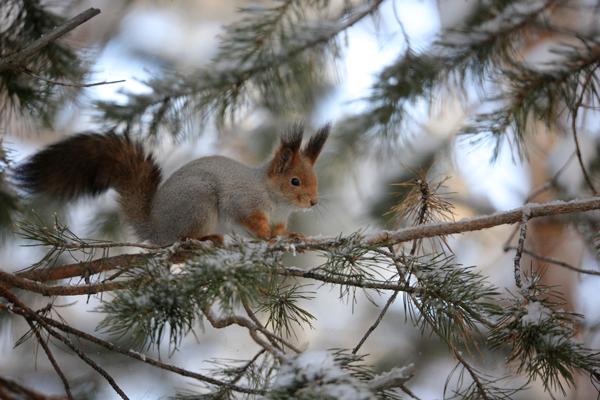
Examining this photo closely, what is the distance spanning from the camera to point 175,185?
147cm

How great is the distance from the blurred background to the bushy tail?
8 centimetres

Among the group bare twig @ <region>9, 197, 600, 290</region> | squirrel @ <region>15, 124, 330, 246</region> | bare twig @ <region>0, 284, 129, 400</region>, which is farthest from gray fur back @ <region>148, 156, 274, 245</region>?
bare twig @ <region>0, 284, 129, 400</region>

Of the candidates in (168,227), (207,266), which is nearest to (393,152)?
(168,227)

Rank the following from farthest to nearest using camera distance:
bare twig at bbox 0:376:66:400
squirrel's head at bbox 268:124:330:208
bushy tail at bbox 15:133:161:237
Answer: squirrel's head at bbox 268:124:330:208, bushy tail at bbox 15:133:161:237, bare twig at bbox 0:376:66:400

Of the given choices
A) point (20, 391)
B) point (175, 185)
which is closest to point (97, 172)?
point (175, 185)

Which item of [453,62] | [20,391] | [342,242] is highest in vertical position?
[453,62]

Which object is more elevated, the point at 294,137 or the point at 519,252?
the point at 294,137

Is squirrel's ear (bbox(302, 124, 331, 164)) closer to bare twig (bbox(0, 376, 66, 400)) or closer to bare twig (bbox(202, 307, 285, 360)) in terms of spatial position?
bare twig (bbox(202, 307, 285, 360))

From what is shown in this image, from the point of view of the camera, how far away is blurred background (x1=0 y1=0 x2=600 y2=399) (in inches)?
71.9

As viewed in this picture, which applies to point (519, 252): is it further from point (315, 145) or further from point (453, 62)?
point (453, 62)

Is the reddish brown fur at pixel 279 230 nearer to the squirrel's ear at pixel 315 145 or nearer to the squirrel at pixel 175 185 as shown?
the squirrel at pixel 175 185

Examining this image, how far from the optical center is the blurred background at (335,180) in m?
1.83

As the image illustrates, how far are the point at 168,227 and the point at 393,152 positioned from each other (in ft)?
2.75

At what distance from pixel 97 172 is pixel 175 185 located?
7.2 inches
